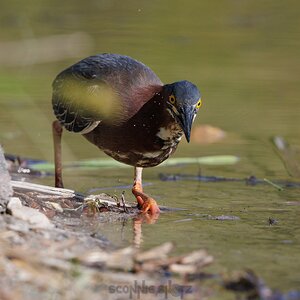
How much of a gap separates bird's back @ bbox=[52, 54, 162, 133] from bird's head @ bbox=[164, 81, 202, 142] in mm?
455

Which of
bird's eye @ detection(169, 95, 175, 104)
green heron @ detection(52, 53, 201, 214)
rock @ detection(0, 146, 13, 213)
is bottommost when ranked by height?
green heron @ detection(52, 53, 201, 214)

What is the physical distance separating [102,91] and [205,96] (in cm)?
376

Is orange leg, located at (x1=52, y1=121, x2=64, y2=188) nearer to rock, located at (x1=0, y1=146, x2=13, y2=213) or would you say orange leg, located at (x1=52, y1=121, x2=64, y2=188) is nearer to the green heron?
the green heron

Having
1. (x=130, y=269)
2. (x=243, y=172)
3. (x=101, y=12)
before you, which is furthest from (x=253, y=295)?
(x=101, y=12)

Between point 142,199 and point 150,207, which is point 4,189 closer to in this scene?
point 150,207

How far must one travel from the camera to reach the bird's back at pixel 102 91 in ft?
24.0

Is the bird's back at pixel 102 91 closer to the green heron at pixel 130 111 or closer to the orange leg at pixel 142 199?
the green heron at pixel 130 111

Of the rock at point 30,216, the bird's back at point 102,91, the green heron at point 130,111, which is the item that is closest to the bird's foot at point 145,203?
the green heron at point 130,111

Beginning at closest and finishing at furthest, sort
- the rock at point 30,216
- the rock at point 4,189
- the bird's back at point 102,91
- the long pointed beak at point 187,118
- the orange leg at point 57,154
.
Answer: the rock at point 30,216 < the rock at point 4,189 < the long pointed beak at point 187,118 < the bird's back at point 102,91 < the orange leg at point 57,154

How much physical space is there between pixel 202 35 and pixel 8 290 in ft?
35.4

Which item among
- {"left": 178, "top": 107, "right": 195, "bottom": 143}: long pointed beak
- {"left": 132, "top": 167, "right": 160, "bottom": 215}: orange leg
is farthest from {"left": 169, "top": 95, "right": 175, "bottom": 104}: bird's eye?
{"left": 132, "top": 167, "right": 160, "bottom": 215}: orange leg

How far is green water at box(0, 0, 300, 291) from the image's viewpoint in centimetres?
616

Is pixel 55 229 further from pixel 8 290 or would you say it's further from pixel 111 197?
pixel 111 197

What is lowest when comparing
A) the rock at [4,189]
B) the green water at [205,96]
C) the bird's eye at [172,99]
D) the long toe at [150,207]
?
the green water at [205,96]
